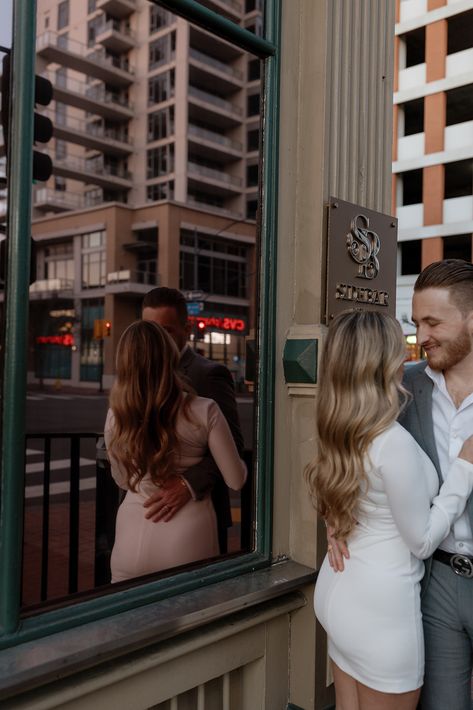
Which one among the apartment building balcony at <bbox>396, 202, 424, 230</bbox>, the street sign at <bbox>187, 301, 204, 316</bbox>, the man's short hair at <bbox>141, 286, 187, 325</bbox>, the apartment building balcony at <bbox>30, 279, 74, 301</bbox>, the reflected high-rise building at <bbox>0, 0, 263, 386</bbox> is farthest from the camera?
the apartment building balcony at <bbox>396, 202, 424, 230</bbox>

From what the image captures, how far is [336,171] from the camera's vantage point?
2.72m

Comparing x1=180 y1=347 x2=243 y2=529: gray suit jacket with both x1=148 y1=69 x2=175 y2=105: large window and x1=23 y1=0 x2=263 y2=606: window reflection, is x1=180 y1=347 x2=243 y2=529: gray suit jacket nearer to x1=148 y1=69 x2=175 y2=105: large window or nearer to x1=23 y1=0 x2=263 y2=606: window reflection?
x1=23 y1=0 x2=263 y2=606: window reflection

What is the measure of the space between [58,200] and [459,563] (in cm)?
1922

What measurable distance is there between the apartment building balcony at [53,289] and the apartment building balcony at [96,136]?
7.65m

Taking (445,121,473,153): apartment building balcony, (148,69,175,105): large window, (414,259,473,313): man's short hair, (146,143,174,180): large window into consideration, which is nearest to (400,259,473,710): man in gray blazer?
(414,259,473,313): man's short hair

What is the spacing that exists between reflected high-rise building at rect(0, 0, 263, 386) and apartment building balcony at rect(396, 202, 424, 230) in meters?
8.50

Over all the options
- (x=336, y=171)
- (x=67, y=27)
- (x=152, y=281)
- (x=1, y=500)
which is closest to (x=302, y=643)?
(x=1, y=500)

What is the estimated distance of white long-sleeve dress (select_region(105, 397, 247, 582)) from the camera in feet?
8.68

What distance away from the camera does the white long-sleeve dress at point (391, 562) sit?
174 cm

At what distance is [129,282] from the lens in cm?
1970

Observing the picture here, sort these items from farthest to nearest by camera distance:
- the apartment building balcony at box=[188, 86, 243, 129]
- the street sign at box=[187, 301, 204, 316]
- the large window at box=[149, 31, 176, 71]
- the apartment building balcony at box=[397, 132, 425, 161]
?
the apartment building balcony at box=[397, 132, 425, 161], the street sign at box=[187, 301, 204, 316], the apartment building balcony at box=[188, 86, 243, 129], the large window at box=[149, 31, 176, 71]

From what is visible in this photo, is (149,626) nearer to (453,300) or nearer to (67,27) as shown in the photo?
(453,300)

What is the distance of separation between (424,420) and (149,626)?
1180 mm

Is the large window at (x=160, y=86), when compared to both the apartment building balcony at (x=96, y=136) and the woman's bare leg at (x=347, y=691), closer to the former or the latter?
the apartment building balcony at (x=96, y=136)
